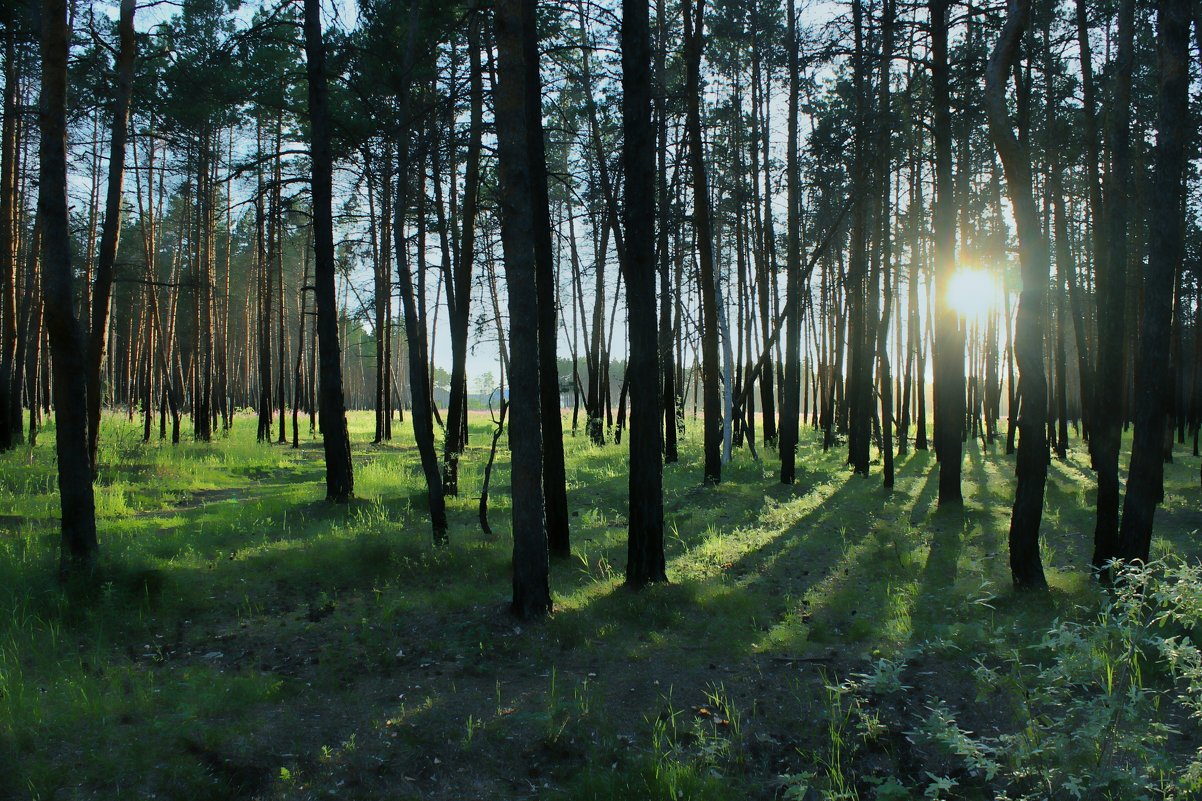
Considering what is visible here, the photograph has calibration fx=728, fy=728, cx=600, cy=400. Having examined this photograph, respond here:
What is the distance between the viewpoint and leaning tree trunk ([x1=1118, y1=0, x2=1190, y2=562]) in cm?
650

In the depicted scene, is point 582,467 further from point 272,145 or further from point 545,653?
point 272,145

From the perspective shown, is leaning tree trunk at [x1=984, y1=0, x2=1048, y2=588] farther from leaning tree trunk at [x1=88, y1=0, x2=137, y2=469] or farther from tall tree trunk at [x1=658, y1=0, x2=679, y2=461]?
leaning tree trunk at [x1=88, y1=0, x2=137, y2=469]

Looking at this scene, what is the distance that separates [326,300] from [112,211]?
313 cm

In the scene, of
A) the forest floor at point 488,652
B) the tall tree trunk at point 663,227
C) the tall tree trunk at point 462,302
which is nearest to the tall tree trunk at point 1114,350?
the forest floor at point 488,652

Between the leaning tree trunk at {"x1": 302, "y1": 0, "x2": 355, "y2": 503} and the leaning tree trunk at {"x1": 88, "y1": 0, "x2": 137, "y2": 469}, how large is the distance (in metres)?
2.36

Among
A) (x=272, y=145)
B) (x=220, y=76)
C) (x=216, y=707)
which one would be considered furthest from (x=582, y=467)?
(x=272, y=145)

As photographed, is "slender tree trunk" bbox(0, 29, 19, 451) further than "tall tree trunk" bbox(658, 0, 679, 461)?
Yes

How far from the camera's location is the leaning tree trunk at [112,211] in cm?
991

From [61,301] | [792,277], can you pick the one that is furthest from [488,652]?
[792,277]

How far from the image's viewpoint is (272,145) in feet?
75.9

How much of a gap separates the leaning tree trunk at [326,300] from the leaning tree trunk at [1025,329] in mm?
9171

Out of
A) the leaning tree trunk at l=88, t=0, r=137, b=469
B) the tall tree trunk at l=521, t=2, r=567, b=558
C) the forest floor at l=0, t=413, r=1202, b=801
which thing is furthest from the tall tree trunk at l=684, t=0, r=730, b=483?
the leaning tree trunk at l=88, t=0, r=137, b=469

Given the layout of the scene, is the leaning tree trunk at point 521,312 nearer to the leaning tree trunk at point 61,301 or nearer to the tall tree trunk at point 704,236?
the leaning tree trunk at point 61,301

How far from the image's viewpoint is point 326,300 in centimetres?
1147
